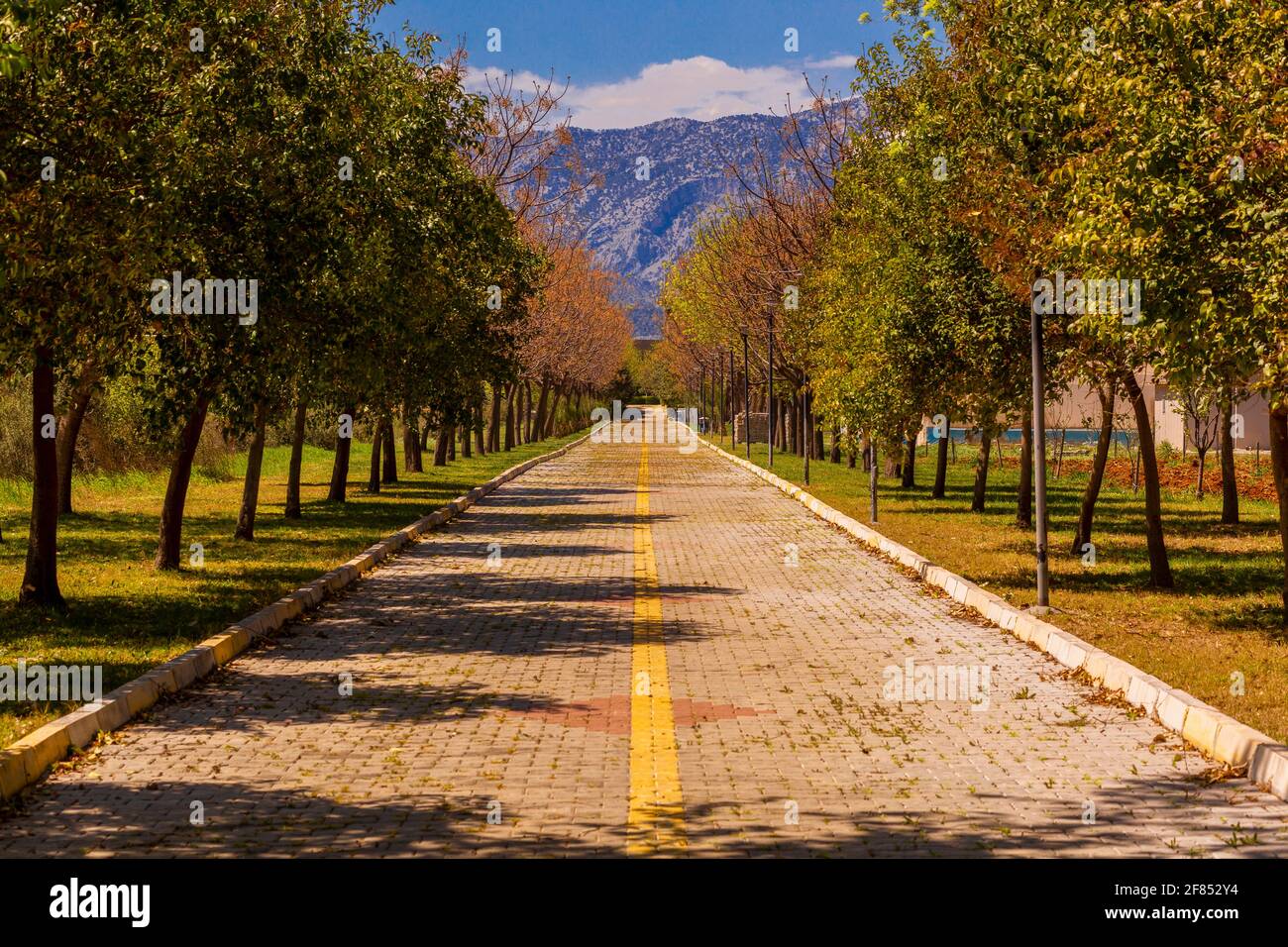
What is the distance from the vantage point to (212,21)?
14562 millimetres

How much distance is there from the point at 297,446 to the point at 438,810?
2020 cm

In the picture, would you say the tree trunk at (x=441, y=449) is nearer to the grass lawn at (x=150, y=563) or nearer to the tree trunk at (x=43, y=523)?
the grass lawn at (x=150, y=563)

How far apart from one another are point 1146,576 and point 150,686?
11.4 meters

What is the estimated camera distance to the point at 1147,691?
9578 mm

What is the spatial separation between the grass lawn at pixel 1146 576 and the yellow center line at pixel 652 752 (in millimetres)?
3359

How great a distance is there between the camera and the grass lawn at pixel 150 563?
1146 cm

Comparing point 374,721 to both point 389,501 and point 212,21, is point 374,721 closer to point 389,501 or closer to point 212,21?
point 212,21

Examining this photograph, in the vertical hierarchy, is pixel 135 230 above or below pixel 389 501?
above

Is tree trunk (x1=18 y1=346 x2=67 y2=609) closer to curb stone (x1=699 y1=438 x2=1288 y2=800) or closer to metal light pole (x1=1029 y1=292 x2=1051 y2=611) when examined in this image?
curb stone (x1=699 y1=438 x2=1288 y2=800)

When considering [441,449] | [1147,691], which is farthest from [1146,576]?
[441,449]

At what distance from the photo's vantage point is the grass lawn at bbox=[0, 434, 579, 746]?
11.5 m

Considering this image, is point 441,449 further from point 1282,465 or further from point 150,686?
point 150,686

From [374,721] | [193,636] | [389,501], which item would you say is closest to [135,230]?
[193,636]

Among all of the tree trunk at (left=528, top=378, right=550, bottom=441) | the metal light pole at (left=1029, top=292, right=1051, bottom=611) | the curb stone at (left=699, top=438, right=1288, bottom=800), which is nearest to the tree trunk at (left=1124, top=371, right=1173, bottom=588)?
the curb stone at (left=699, top=438, right=1288, bottom=800)
